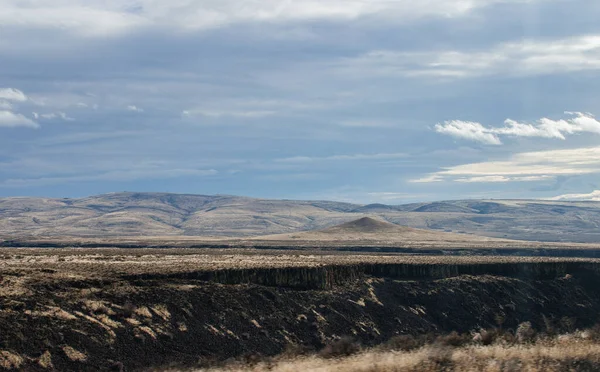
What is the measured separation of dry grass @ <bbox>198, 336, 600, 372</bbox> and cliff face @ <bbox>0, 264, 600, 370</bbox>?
10.2 m

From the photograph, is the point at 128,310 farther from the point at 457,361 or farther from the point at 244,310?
the point at 457,361

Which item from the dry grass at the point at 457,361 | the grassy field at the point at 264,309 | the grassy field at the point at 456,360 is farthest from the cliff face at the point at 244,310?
the dry grass at the point at 457,361

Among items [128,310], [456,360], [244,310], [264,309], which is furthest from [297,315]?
[456,360]

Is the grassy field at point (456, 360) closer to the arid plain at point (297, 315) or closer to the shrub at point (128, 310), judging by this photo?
the arid plain at point (297, 315)

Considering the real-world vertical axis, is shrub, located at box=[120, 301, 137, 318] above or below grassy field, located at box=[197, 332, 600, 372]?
below

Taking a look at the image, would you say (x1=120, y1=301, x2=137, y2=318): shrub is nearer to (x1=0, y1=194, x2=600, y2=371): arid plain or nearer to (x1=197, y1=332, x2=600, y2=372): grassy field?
(x1=0, y1=194, x2=600, y2=371): arid plain

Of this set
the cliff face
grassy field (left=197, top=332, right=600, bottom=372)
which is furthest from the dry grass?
the cliff face

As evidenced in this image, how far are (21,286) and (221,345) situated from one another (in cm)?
1237

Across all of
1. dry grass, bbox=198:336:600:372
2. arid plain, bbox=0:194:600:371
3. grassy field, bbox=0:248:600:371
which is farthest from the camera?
grassy field, bbox=0:248:600:371

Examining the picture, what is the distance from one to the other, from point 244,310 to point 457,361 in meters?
31.5

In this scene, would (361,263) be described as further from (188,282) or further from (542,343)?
(542,343)

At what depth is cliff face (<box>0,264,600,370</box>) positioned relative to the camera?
35188mm

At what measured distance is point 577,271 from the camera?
7631 centimetres

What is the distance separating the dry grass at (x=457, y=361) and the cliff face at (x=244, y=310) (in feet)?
33.6
